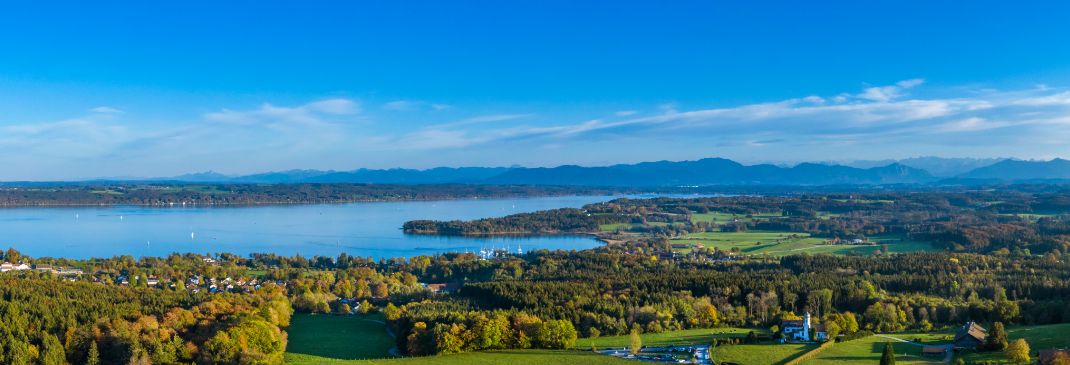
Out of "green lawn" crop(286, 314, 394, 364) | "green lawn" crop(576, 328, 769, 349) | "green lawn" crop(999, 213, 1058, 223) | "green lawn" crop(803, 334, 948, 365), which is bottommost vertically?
"green lawn" crop(286, 314, 394, 364)

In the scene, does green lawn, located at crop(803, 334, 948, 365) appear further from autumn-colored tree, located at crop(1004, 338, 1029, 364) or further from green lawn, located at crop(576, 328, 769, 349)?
green lawn, located at crop(576, 328, 769, 349)

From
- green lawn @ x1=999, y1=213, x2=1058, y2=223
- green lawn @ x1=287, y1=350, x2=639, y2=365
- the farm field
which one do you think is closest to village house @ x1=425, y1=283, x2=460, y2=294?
green lawn @ x1=287, y1=350, x2=639, y2=365

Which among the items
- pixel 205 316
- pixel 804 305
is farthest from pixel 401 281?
pixel 804 305

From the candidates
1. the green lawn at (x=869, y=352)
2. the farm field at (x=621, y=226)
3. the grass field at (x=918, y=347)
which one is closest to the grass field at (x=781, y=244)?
the farm field at (x=621, y=226)

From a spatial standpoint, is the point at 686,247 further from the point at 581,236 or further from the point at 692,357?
the point at 692,357

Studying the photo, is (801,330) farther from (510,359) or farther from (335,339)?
(335,339)

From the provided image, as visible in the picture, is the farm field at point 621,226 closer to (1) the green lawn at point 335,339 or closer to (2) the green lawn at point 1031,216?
(2) the green lawn at point 1031,216

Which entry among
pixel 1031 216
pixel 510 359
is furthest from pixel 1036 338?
pixel 1031 216

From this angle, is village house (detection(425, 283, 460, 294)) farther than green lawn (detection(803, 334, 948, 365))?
Yes
